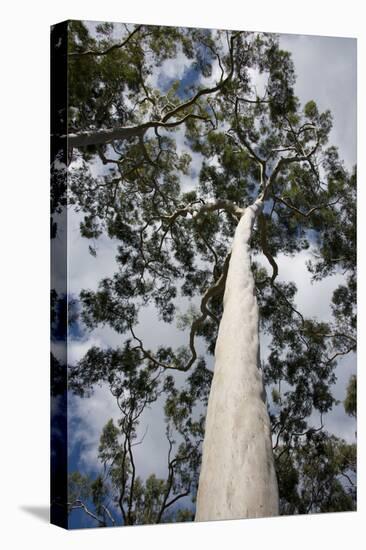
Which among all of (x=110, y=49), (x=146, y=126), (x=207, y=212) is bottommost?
(x=207, y=212)

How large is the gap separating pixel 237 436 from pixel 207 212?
1794mm

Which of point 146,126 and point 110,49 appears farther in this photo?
point 146,126

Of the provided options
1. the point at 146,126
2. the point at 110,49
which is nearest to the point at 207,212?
the point at 146,126

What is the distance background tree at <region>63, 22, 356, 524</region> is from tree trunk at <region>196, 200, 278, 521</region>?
0.22 metres

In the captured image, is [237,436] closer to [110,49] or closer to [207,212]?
[207,212]

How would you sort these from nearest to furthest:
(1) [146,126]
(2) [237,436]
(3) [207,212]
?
(2) [237,436] < (1) [146,126] < (3) [207,212]

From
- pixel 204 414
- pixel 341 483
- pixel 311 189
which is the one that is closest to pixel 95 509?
pixel 204 414

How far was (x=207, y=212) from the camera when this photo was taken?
332 inches

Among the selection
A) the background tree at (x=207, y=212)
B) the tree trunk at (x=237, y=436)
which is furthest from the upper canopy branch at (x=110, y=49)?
the tree trunk at (x=237, y=436)

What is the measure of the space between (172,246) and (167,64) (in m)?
1.38

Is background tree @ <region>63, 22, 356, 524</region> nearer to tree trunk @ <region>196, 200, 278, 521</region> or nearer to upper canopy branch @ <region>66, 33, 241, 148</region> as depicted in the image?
upper canopy branch @ <region>66, 33, 241, 148</region>

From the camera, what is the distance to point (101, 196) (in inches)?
307

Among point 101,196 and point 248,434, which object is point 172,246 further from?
point 248,434

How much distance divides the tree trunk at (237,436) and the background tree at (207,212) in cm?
22
